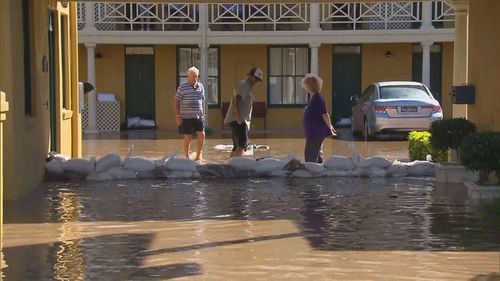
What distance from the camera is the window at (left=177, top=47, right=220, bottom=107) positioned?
27.3 meters

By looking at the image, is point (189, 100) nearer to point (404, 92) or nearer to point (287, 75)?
point (404, 92)

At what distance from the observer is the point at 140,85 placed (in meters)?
27.0

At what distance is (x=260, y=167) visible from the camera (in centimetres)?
1266

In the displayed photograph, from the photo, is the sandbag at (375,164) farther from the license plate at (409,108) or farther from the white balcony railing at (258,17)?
the white balcony railing at (258,17)

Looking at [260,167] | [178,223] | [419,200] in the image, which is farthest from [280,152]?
[178,223]

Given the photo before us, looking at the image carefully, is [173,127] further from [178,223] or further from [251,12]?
[178,223]

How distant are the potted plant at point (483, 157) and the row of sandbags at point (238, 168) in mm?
2812

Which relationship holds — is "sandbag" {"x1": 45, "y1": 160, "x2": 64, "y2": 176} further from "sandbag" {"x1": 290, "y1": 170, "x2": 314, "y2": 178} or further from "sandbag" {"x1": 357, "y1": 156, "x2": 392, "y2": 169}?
"sandbag" {"x1": 357, "y1": 156, "x2": 392, "y2": 169}

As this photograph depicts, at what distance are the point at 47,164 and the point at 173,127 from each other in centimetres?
1481

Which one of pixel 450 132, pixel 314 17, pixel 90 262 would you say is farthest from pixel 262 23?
pixel 90 262

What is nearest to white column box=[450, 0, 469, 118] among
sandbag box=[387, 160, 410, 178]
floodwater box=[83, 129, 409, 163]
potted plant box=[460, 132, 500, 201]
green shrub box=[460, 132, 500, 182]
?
floodwater box=[83, 129, 409, 163]

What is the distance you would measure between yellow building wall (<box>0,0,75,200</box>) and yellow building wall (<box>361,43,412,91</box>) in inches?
623

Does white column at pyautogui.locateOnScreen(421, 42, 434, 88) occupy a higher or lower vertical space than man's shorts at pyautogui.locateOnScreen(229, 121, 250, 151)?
higher

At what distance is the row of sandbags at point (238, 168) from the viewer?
41.0 feet
